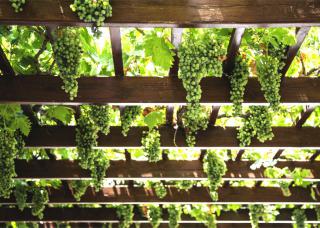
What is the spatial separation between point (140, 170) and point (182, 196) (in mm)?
851

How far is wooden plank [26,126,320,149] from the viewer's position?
151 inches

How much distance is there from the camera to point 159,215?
5.70 metres

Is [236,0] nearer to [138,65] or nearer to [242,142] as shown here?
[138,65]

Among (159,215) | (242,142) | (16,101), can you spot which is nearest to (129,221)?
(159,215)

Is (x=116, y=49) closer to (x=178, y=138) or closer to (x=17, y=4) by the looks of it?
(x=17, y=4)

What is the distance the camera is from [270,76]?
2701mm

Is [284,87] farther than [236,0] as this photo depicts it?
Yes

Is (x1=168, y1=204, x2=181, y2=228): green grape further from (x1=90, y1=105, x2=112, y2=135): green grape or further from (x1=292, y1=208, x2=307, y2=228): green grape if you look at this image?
(x1=90, y1=105, x2=112, y2=135): green grape

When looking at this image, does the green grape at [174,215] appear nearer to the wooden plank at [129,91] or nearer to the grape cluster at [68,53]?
the wooden plank at [129,91]

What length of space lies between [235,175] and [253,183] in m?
0.84

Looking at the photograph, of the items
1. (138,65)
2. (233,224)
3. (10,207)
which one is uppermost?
(138,65)

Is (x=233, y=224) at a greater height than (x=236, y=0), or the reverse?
(x=236, y=0)

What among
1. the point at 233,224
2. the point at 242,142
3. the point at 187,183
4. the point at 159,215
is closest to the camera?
the point at 242,142

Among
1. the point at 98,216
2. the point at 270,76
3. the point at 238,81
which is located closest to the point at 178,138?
the point at 238,81
